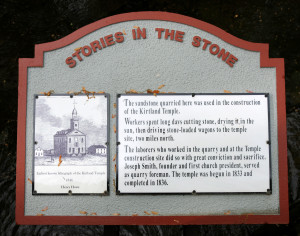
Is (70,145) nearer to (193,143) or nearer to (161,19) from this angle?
(193,143)

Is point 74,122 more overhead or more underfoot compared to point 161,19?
more underfoot

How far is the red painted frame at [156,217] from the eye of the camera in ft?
6.19

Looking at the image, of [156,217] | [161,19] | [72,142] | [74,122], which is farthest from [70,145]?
[161,19]

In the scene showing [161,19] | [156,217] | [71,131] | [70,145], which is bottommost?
[156,217]

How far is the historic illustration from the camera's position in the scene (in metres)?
1.92

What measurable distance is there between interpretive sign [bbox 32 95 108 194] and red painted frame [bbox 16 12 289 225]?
124 millimetres

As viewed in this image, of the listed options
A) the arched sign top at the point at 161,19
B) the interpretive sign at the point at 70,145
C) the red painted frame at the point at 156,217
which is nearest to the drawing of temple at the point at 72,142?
the interpretive sign at the point at 70,145

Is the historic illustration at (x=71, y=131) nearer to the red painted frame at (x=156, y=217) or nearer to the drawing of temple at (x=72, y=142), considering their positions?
the drawing of temple at (x=72, y=142)

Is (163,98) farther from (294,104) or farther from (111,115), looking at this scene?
(294,104)

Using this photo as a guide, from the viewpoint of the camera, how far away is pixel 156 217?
1.89 meters

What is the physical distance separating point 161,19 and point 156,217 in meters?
1.53

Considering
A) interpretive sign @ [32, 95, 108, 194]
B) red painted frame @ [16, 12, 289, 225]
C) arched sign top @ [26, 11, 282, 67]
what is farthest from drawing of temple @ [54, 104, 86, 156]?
arched sign top @ [26, 11, 282, 67]

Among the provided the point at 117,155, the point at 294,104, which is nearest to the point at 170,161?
the point at 117,155

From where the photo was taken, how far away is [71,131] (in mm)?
1934
